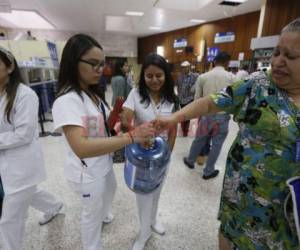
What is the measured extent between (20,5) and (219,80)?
7.13 meters

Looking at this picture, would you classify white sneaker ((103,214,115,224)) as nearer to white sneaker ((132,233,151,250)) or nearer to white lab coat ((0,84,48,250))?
white sneaker ((132,233,151,250))

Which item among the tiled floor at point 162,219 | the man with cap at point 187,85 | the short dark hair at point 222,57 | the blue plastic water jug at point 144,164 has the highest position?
the short dark hair at point 222,57

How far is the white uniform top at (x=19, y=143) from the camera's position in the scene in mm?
1084

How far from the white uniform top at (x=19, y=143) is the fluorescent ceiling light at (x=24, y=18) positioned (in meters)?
8.37

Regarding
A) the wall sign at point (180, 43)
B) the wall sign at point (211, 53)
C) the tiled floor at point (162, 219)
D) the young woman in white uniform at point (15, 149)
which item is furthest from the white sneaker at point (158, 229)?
the wall sign at point (180, 43)

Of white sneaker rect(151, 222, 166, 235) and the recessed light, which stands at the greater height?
the recessed light

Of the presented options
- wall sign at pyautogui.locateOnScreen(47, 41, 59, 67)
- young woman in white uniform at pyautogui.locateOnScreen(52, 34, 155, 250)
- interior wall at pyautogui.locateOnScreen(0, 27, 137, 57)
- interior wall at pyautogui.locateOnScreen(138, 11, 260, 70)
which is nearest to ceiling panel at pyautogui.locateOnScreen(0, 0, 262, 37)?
interior wall at pyautogui.locateOnScreen(138, 11, 260, 70)

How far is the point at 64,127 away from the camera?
2.96 ft

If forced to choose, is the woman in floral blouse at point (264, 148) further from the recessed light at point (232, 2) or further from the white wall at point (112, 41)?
the white wall at point (112, 41)

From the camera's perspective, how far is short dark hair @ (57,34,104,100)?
3.14 ft

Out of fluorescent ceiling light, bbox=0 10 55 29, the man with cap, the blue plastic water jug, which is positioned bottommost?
the blue plastic water jug

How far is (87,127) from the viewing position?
3.35 feet

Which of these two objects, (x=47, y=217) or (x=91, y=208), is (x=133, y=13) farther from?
(x=91, y=208)

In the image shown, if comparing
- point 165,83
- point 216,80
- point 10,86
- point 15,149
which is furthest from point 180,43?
point 15,149
